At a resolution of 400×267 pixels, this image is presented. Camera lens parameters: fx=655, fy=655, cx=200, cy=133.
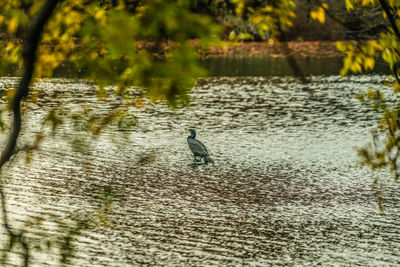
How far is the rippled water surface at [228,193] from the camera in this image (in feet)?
41.8

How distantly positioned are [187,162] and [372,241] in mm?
7939

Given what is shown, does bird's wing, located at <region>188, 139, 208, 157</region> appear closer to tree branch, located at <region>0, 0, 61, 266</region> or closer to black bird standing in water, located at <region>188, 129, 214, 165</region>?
black bird standing in water, located at <region>188, 129, 214, 165</region>

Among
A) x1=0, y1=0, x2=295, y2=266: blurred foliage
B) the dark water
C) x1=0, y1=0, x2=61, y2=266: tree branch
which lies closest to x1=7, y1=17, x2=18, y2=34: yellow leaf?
x1=0, y1=0, x2=295, y2=266: blurred foliage

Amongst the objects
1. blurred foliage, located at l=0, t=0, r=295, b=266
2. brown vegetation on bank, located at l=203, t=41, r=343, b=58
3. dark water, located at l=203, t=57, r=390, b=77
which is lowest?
brown vegetation on bank, located at l=203, t=41, r=343, b=58

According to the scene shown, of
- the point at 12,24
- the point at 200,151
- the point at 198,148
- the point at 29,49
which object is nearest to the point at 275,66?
the point at 198,148

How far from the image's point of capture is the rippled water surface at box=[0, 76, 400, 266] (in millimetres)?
12727

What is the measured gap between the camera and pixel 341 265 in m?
12.1

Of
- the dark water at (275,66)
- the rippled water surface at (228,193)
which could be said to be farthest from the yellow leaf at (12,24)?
the dark water at (275,66)

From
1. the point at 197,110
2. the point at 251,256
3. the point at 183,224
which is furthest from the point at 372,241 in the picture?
the point at 197,110

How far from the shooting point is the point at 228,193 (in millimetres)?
16562

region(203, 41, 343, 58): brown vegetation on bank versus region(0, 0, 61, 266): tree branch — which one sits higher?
region(0, 0, 61, 266): tree branch

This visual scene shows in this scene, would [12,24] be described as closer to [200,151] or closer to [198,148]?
[200,151]

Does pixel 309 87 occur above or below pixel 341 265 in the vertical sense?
below

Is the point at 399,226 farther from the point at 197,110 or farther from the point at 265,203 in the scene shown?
the point at 197,110
